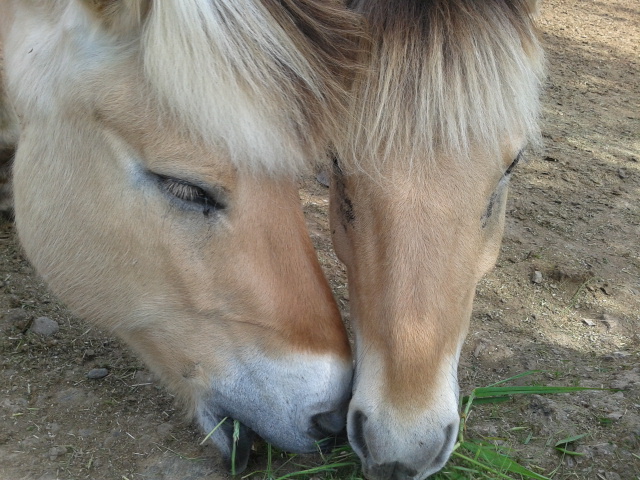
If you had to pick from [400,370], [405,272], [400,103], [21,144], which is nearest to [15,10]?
[21,144]

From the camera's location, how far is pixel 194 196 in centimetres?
203

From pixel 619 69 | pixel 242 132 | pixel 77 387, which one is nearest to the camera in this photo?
pixel 242 132

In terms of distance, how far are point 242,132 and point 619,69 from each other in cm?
569

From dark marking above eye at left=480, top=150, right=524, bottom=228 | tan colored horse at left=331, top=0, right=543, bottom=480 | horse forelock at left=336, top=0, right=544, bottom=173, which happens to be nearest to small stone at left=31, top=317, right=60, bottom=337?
tan colored horse at left=331, top=0, right=543, bottom=480

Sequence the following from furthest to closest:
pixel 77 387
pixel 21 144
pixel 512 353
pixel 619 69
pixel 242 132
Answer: pixel 619 69, pixel 512 353, pixel 77 387, pixel 21 144, pixel 242 132

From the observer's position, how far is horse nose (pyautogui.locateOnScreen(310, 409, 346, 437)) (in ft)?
6.73

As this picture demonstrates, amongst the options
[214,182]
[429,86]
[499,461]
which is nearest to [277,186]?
[214,182]

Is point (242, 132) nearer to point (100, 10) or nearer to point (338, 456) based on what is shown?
point (100, 10)

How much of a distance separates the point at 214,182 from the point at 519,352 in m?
1.88

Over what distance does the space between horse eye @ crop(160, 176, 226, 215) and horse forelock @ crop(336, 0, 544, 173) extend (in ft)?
1.51

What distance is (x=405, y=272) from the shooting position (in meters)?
2.07

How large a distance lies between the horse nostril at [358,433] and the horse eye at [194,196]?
0.75 meters

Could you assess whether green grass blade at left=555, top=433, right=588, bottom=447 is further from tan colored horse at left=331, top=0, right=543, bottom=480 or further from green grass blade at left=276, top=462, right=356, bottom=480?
green grass blade at left=276, top=462, right=356, bottom=480

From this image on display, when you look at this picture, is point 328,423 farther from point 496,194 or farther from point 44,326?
point 44,326
